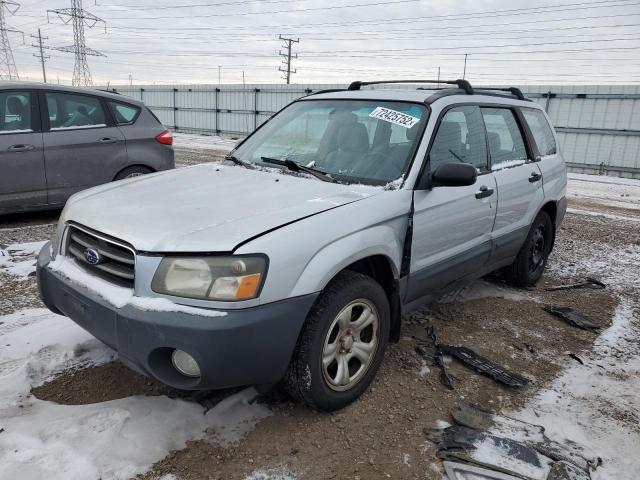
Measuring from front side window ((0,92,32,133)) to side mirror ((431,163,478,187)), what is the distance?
16.3ft

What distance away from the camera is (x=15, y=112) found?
5.70m

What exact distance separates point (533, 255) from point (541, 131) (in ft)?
3.97

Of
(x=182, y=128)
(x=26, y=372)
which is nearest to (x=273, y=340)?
(x=26, y=372)

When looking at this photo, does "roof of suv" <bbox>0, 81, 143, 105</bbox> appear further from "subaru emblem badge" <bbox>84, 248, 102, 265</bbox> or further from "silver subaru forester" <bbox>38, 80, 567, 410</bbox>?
"subaru emblem badge" <bbox>84, 248, 102, 265</bbox>

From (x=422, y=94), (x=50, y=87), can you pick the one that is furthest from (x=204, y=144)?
(x=422, y=94)

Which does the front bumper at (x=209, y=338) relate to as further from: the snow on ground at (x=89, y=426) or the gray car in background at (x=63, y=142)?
the gray car in background at (x=63, y=142)

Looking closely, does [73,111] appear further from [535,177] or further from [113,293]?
[535,177]

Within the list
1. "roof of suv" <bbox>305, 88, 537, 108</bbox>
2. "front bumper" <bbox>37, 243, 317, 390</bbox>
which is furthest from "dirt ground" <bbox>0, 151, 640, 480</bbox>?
"roof of suv" <bbox>305, 88, 537, 108</bbox>

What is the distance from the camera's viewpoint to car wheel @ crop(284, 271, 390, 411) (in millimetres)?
2453

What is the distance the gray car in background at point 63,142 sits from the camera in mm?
5629

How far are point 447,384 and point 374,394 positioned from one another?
1.59 ft

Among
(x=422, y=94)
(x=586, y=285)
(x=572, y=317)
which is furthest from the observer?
(x=586, y=285)

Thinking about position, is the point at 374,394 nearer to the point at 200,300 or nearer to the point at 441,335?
the point at 441,335

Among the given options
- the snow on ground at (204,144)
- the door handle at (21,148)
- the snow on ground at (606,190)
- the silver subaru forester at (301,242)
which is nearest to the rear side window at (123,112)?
the door handle at (21,148)
